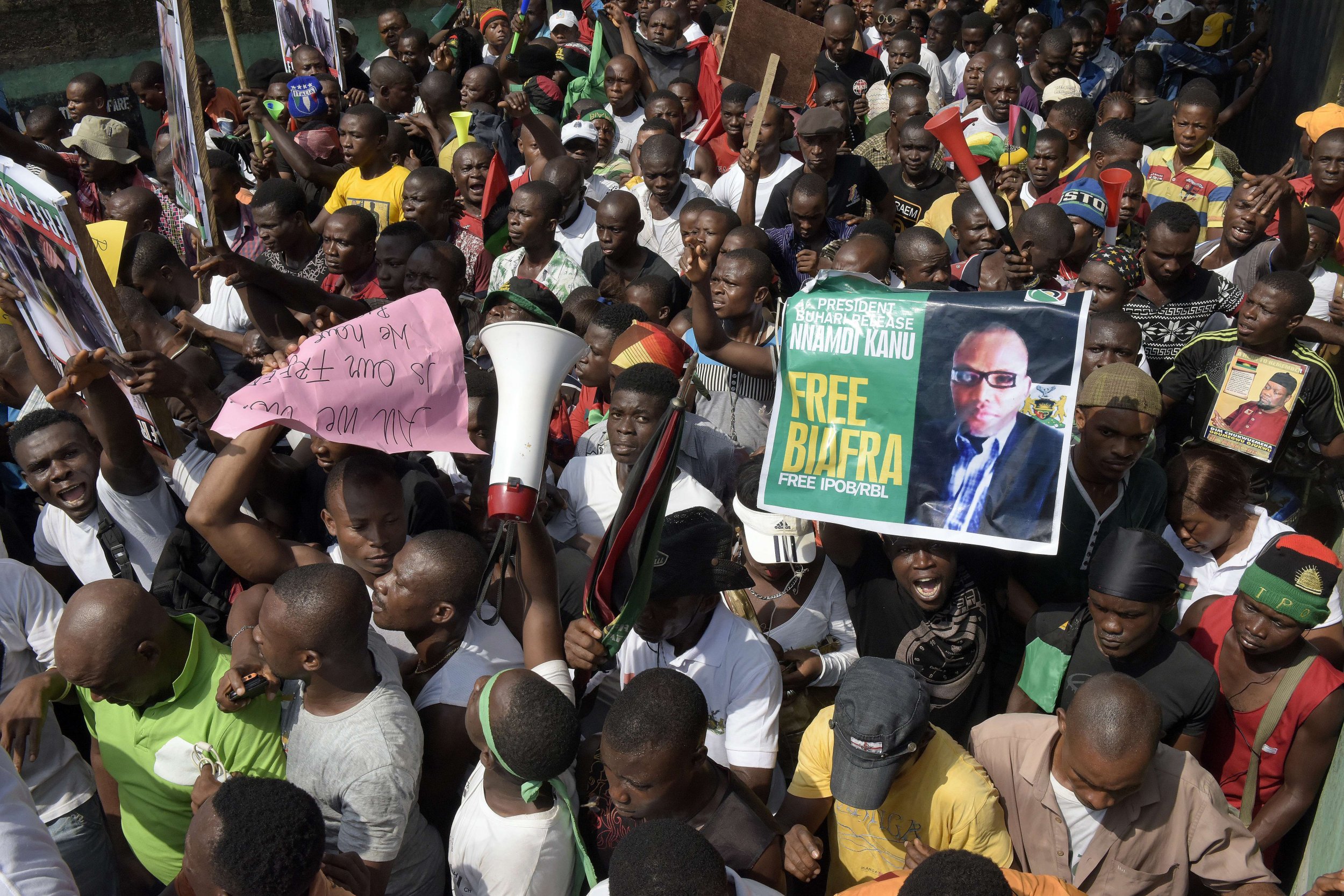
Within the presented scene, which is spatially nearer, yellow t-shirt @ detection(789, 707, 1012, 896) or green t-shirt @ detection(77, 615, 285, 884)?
yellow t-shirt @ detection(789, 707, 1012, 896)

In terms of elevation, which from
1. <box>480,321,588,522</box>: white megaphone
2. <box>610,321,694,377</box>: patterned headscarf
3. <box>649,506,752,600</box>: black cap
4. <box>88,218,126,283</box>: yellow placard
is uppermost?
<box>480,321,588,522</box>: white megaphone

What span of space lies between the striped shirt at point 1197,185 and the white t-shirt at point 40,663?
6.54 meters

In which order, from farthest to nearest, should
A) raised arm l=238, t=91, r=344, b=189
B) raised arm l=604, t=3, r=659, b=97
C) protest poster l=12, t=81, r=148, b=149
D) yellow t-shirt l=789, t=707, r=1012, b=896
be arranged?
protest poster l=12, t=81, r=148, b=149
raised arm l=604, t=3, r=659, b=97
raised arm l=238, t=91, r=344, b=189
yellow t-shirt l=789, t=707, r=1012, b=896

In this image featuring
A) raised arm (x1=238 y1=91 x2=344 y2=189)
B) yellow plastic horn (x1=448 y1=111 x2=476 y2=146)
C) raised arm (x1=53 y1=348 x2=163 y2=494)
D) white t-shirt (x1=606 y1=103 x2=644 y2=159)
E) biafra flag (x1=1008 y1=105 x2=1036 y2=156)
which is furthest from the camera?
white t-shirt (x1=606 y1=103 x2=644 y2=159)

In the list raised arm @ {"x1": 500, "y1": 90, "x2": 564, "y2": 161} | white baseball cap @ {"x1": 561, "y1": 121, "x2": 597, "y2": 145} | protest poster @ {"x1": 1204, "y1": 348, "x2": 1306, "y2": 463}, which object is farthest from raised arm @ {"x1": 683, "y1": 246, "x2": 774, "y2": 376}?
white baseball cap @ {"x1": 561, "y1": 121, "x2": 597, "y2": 145}

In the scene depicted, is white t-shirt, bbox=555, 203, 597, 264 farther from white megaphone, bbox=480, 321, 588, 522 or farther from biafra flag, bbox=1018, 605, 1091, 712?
biafra flag, bbox=1018, 605, 1091, 712

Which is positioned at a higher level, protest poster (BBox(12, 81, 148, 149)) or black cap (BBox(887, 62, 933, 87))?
black cap (BBox(887, 62, 933, 87))

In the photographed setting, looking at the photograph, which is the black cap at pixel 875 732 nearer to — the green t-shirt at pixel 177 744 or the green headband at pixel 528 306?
the green t-shirt at pixel 177 744

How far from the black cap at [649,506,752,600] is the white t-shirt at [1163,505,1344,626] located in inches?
66.4

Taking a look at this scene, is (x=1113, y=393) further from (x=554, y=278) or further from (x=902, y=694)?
(x=554, y=278)

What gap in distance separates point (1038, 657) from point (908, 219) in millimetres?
4515

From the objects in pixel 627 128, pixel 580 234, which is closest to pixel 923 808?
pixel 580 234

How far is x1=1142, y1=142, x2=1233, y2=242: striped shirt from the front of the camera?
22.8 ft

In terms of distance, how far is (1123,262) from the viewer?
5.00 meters
